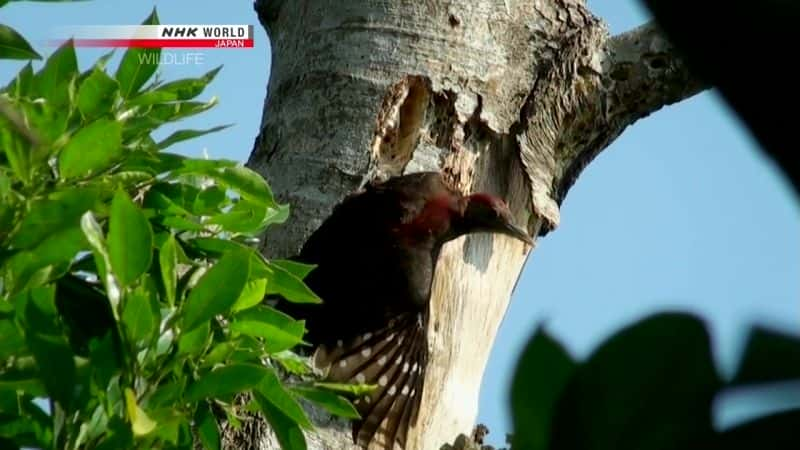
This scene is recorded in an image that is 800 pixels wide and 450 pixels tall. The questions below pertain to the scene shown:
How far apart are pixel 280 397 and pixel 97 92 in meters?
0.54

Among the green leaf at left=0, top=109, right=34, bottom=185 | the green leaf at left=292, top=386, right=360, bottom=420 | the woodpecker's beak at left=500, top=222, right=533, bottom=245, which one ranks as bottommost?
the green leaf at left=292, top=386, right=360, bottom=420

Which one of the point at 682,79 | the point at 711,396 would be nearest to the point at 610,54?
the point at 682,79

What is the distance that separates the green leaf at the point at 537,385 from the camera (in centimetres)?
50

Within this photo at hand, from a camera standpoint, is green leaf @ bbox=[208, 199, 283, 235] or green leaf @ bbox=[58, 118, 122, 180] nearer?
green leaf @ bbox=[58, 118, 122, 180]

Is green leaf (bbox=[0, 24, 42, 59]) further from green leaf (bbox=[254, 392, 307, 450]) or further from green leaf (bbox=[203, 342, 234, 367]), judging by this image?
green leaf (bbox=[254, 392, 307, 450])

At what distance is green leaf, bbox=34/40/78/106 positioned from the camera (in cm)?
184

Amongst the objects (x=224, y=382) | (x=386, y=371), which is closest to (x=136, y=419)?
(x=224, y=382)

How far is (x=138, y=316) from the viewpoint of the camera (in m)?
1.50

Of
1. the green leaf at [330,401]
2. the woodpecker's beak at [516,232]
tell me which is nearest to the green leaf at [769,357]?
the green leaf at [330,401]

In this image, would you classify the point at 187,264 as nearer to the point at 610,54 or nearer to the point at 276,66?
the point at 276,66

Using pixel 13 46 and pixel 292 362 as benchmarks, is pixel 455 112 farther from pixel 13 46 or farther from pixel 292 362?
pixel 13 46

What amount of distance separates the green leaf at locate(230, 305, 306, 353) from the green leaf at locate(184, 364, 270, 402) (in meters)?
0.20

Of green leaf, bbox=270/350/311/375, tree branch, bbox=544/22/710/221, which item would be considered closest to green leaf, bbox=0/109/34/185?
green leaf, bbox=270/350/311/375

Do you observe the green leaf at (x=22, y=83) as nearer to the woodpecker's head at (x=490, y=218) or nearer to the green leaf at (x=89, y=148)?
the green leaf at (x=89, y=148)
